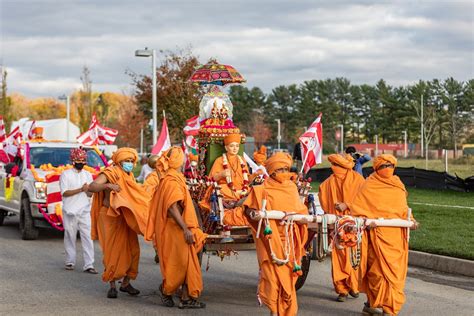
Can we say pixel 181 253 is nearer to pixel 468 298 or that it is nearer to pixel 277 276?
pixel 277 276

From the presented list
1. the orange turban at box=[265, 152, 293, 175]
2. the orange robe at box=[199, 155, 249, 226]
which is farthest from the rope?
the orange robe at box=[199, 155, 249, 226]

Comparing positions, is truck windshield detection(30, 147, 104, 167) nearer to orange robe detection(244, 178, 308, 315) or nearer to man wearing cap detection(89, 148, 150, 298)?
man wearing cap detection(89, 148, 150, 298)

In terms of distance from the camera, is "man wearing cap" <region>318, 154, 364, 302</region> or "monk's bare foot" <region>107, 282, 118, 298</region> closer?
"man wearing cap" <region>318, 154, 364, 302</region>

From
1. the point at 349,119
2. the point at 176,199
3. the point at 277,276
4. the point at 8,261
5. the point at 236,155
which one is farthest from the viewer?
the point at 349,119

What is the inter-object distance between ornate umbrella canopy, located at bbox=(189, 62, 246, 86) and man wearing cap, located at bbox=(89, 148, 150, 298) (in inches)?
83.0

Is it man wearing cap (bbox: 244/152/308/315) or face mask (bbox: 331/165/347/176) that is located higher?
face mask (bbox: 331/165/347/176)

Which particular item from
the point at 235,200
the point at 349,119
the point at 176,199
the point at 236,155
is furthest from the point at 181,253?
the point at 349,119

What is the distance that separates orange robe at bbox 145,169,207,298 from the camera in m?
8.70

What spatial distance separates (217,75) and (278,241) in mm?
4524

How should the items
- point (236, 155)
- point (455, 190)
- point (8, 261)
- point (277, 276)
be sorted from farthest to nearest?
point (455, 190) → point (8, 261) → point (236, 155) → point (277, 276)

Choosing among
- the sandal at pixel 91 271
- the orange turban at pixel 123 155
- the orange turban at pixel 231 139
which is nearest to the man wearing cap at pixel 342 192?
the orange turban at pixel 231 139

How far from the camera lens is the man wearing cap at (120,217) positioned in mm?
9508

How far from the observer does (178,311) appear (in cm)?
870

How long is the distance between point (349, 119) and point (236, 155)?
87402 millimetres
